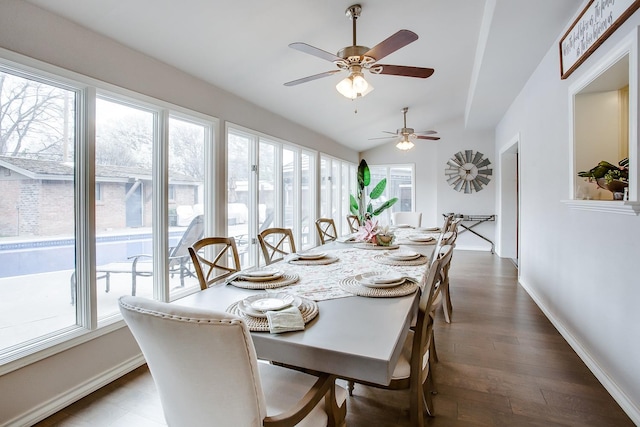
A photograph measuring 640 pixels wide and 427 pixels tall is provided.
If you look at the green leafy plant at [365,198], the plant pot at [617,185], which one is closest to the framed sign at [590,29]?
the plant pot at [617,185]

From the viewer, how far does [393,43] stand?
6.87 feet

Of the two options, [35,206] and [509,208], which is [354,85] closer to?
[35,206]

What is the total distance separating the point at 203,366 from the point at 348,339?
0.45 metres

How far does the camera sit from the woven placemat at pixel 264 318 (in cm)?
114

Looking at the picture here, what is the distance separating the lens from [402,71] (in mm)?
2549

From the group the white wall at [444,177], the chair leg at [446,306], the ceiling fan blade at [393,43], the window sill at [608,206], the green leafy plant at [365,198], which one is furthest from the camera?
the green leafy plant at [365,198]

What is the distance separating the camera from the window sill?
1.73m

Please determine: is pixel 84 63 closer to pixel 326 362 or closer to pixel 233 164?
pixel 233 164

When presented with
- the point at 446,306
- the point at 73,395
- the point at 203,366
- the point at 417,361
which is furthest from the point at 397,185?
the point at 203,366

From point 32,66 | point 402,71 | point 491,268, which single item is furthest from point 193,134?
point 491,268

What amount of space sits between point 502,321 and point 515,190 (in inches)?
160

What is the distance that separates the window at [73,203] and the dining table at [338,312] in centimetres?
116

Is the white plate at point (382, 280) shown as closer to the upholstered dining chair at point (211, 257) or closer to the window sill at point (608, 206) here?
the upholstered dining chair at point (211, 257)

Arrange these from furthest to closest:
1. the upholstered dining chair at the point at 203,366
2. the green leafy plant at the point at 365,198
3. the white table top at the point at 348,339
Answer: the green leafy plant at the point at 365,198 < the white table top at the point at 348,339 < the upholstered dining chair at the point at 203,366
